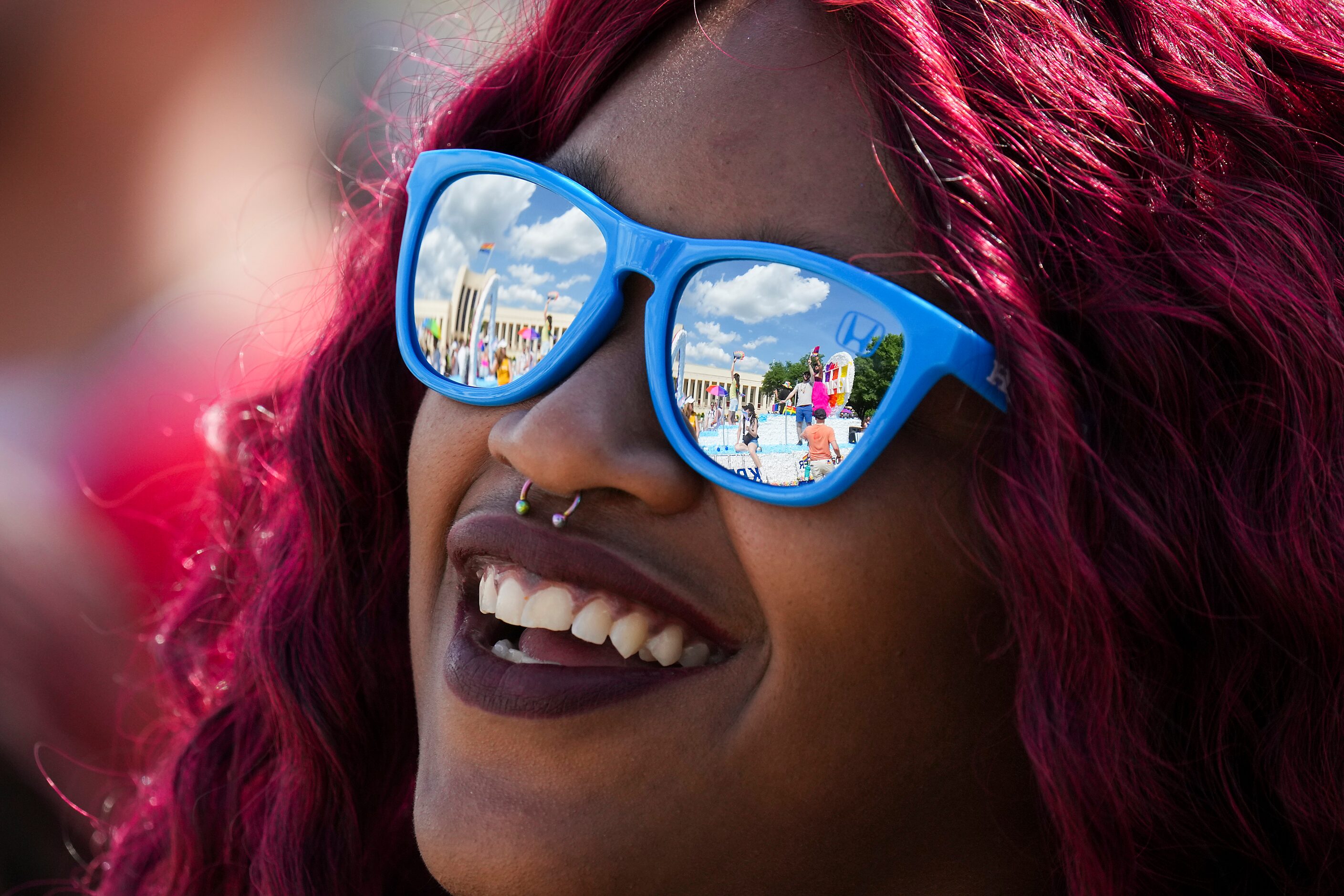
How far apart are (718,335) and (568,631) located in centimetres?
46

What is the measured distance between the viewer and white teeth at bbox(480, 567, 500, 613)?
5.10ft

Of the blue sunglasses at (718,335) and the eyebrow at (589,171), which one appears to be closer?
the blue sunglasses at (718,335)

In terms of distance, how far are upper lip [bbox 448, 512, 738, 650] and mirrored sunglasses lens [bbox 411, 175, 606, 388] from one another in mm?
213

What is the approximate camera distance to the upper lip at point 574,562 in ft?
4.66

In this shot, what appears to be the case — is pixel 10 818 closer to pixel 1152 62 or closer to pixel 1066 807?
pixel 1066 807

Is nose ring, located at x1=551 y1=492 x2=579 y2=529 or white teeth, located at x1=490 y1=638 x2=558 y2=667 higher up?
nose ring, located at x1=551 y1=492 x2=579 y2=529

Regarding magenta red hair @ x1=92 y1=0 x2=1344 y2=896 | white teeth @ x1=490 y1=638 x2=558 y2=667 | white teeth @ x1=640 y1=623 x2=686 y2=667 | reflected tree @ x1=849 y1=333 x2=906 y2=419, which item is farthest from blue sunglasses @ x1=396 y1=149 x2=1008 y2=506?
white teeth @ x1=490 y1=638 x2=558 y2=667

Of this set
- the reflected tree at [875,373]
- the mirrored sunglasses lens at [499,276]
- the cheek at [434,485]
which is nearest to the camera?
the reflected tree at [875,373]

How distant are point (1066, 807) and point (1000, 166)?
78 cm

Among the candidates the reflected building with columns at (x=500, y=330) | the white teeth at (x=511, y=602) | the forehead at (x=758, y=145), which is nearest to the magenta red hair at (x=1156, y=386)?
the forehead at (x=758, y=145)

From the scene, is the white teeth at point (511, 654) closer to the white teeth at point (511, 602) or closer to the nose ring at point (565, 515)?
the white teeth at point (511, 602)

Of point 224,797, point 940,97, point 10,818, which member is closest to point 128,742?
point 10,818

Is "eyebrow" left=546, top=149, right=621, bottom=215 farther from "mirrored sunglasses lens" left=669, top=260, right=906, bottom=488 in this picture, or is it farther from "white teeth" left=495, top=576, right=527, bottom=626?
"white teeth" left=495, top=576, right=527, bottom=626

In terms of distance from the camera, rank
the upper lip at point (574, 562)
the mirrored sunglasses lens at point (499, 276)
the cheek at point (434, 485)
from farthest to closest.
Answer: the cheek at point (434, 485), the mirrored sunglasses lens at point (499, 276), the upper lip at point (574, 562)
